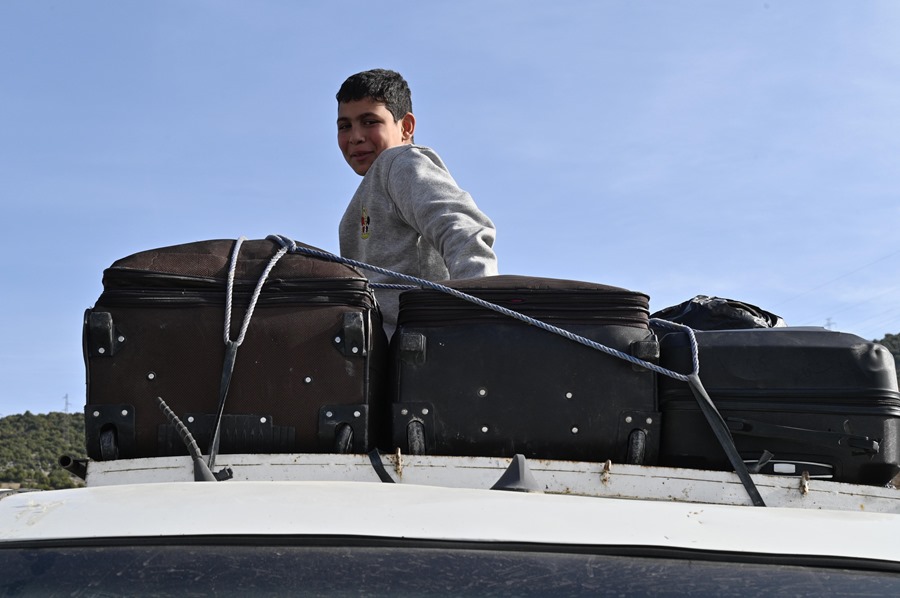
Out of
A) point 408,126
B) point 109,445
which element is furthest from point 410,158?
point 109,445

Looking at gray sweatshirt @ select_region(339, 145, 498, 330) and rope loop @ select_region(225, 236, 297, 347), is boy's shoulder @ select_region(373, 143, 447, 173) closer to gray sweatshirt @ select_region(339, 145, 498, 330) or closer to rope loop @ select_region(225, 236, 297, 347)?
gray sweatshirt @ select_region(339, 145, 498, 330)

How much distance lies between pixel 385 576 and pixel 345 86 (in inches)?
121

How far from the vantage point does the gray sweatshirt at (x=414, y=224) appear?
275cm

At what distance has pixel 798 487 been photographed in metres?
1.97

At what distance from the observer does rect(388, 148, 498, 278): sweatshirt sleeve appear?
2.71 meters

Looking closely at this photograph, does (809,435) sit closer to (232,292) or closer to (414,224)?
(232,292)

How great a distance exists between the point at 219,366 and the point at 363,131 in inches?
81.5

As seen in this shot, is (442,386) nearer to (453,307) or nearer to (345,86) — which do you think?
(453,307)

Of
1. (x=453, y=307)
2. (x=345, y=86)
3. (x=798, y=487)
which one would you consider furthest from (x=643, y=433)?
(x=345, y=86)

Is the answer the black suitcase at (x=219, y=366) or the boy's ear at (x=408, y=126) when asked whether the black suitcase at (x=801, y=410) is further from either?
the boy's ear at (x=408, y=126)

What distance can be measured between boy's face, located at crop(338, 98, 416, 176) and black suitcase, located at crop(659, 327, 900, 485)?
2102 millimetres

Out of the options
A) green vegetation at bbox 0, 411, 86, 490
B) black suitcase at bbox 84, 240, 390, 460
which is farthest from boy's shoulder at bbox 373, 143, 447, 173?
green vegetation at bbox 0, 411, 86, 490

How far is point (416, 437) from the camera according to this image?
212cm

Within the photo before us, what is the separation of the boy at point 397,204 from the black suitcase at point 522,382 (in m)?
0.49
